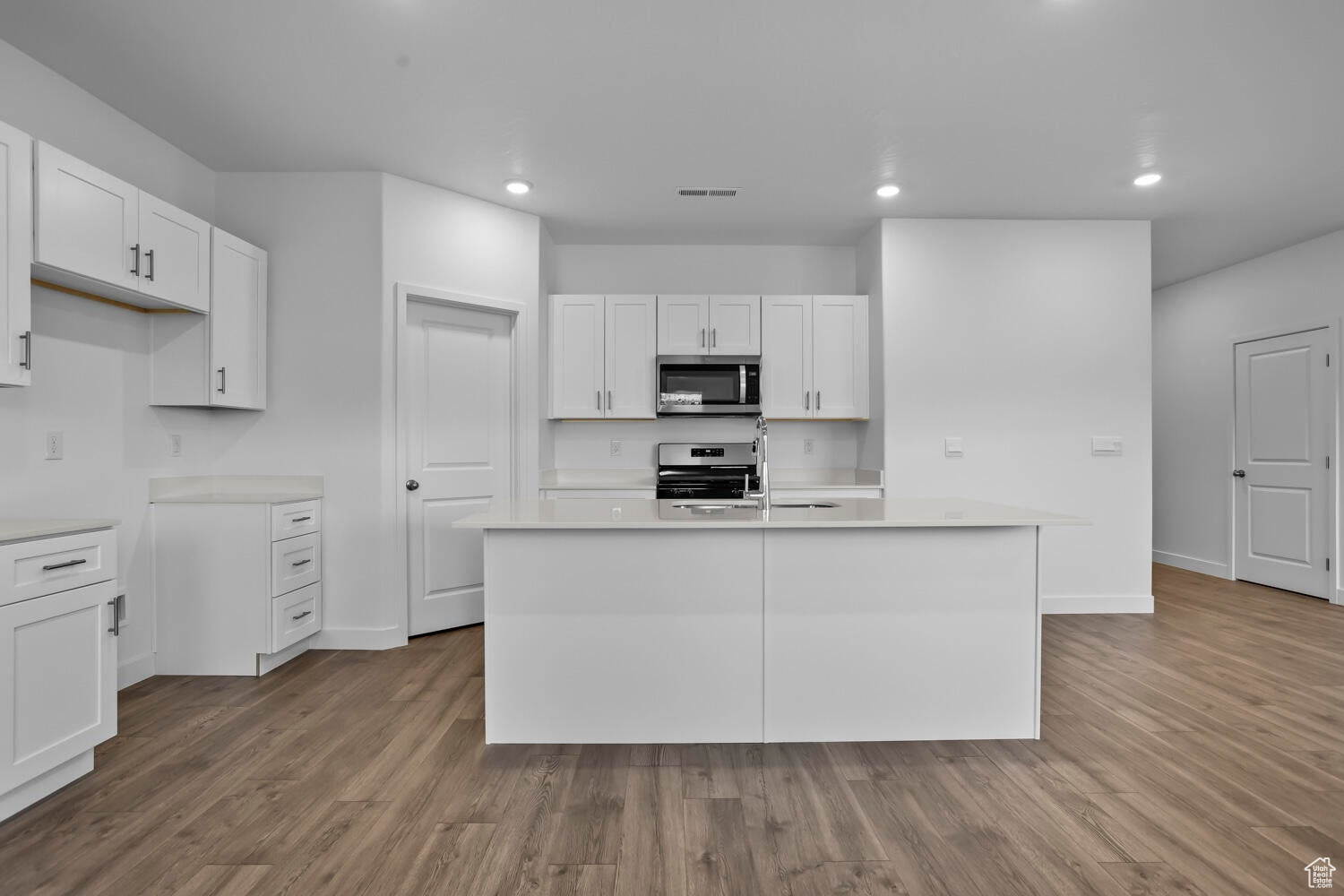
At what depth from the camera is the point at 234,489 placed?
3805 mm

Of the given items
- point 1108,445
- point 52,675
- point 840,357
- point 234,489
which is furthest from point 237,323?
point 1108,445

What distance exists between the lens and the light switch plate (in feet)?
15.4

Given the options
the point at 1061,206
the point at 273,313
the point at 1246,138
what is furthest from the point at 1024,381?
the point at 273,313

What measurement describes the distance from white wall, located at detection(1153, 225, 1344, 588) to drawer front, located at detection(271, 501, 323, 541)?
276 inches

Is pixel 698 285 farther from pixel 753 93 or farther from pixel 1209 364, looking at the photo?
Answer: pixel 1209 364

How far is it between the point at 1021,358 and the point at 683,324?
235 centimetres

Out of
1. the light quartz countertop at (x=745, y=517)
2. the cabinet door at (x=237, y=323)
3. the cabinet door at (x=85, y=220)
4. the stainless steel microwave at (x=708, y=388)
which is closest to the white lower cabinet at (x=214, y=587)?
the cabinet door at (x=237, y=323)

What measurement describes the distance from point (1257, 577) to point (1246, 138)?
3911mm

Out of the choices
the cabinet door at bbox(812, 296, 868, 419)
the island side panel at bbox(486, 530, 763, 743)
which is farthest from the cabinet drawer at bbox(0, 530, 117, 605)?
the cabinet door at bbox(812, 296, 868, 419)

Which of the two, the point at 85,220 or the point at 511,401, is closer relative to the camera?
the point at 85,220

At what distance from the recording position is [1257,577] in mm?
5605

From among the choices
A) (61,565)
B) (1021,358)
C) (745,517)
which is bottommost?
(61,565)

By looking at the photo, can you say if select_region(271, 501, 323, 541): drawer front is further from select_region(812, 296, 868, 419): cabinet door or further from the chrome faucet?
select_region(812, 296, 868, 419): cabinet door

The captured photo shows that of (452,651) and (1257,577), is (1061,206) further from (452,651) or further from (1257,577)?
(452,651)
